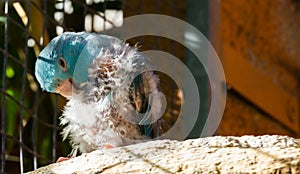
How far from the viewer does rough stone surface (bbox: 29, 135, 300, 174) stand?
0.81 meters

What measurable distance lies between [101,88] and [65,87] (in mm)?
94

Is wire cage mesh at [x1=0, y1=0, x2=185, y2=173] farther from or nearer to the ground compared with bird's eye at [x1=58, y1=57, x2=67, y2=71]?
nearer to the ground

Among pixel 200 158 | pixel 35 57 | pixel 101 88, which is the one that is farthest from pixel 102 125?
pixel 35 57

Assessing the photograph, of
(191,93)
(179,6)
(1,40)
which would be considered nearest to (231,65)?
(179,6)

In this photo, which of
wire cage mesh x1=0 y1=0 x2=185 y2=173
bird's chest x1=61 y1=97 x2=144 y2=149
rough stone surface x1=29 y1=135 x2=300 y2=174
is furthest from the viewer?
wire cage mesh x1=0 y1=0 x2=185 y2=173

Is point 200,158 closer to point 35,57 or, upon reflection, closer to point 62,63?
point 62,63

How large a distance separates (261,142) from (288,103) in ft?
6.90

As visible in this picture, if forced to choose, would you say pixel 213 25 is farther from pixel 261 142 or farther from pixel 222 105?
pixel 261 142

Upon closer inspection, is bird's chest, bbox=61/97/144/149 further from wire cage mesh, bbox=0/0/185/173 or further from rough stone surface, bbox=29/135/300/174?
wire cage mesh, bbox=0/0/185/173

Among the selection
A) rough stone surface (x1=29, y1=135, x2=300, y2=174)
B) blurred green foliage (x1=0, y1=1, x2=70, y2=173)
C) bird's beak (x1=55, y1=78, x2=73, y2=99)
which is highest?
rough stone surface (x1=29, y1=135, x2=300, y2=174)

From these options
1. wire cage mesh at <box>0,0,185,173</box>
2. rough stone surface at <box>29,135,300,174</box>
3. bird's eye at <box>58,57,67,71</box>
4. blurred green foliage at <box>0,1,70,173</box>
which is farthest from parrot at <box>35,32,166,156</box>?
blurred green foliage at <box>0,1,70,173</box>

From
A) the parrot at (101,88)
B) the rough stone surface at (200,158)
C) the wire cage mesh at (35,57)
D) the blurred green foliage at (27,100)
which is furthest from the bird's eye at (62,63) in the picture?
the blurred green foliage at (27,100)

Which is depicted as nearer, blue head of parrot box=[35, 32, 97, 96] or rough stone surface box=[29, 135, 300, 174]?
rough stone surface box=[29, 135, 300, 174]

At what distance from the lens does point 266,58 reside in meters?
2.78
